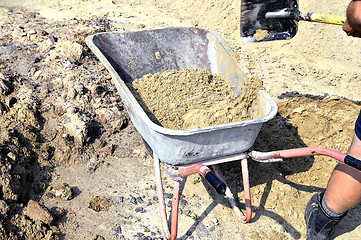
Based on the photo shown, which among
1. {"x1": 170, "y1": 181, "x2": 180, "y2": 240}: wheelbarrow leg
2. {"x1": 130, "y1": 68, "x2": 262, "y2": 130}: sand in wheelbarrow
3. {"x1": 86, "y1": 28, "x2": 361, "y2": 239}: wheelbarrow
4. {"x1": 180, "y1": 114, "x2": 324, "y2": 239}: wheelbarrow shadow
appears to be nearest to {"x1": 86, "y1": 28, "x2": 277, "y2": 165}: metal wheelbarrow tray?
{"x1": 86, "y1": 28, "x2": 361, "y2": 239}: wheelbarrow

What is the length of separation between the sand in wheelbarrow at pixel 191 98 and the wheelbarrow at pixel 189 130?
91mm

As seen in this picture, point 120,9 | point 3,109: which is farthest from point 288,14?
point 120,9

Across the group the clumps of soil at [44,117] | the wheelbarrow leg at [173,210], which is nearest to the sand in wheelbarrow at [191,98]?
the wheelbarrow leg at [173,210]

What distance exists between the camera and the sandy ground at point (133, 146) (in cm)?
254

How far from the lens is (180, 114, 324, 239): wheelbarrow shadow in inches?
106

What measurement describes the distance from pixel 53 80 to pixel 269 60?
3.20m

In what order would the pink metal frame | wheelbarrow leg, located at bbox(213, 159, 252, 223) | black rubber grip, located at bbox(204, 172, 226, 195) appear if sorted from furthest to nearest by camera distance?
wheelbarrow leg, located at bbox(213, 159, 252, 223) < the pink metal frame < black rubber grip, located at bbox(204, 172, 226, 195)

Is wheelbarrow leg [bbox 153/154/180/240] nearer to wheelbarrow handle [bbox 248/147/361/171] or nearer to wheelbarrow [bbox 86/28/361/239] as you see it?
wheelbarrow [bbox 86/28/361/239]

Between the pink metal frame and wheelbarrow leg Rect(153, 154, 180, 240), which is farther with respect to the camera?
wheelbarrow leg Rect(153, 154, 180, 240)

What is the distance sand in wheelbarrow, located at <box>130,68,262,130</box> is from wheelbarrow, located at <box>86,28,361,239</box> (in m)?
0.09

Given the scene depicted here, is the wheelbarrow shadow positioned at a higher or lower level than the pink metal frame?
lower

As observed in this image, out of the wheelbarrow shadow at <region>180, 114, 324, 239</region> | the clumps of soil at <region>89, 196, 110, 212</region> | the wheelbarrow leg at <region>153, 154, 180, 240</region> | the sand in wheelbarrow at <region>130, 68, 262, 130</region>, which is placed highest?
the sand in wheelbarrow at <region>130, 68, 262, 130</region>

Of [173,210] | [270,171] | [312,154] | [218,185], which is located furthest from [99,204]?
[312,154]

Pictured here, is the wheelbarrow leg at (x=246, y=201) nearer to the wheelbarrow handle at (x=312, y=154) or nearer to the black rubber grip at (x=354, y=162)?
the wheelbarrow handle at (x=312, y=154)
